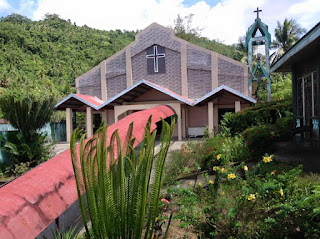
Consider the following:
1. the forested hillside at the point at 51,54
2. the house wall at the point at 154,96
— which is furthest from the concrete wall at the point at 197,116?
the forested hillside at the point at 51,54

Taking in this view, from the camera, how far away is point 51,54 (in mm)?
56625

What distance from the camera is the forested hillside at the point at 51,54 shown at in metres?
41.8

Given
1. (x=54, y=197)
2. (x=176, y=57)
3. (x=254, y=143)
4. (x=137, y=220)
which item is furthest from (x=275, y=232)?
(x=176, y=57)

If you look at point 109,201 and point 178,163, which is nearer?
point 109,201

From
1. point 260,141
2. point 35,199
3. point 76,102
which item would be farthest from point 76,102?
point 35,199

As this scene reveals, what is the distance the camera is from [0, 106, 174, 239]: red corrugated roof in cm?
306

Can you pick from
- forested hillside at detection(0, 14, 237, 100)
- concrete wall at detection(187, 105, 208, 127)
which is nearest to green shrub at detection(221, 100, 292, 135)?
concrete wall at detection(187, 105, 208, 127)

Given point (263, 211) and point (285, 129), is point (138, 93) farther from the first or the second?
point (263, 211)

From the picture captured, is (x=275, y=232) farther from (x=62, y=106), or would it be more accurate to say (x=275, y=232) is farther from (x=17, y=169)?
(x=62, y=106)

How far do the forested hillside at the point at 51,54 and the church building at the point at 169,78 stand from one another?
18743 millimetres

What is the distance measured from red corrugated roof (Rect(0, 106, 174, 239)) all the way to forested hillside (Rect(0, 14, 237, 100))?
114 ft

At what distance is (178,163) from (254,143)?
2202 millimetres

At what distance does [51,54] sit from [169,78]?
4379 cm

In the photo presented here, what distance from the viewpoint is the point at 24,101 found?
12.1 meters
